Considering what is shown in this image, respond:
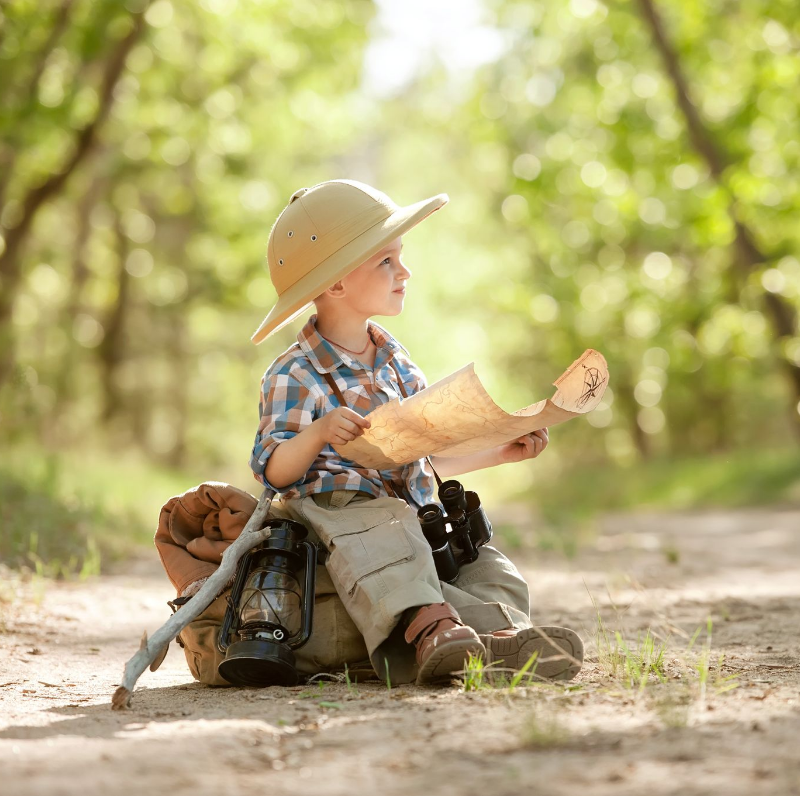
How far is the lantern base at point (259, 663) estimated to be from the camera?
3221mm

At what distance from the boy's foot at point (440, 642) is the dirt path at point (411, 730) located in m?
0.07

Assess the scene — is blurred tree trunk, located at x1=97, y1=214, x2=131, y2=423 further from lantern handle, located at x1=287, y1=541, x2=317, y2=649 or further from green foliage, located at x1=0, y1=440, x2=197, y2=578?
lantern handle, located at x1=287, y1=541, x2=317, y2=649

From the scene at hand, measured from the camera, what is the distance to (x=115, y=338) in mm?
19172

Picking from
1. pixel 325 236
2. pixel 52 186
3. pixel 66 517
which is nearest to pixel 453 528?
pixel 325 236

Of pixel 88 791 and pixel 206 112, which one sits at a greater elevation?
pixel 206 112

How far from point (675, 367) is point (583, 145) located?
17.1 feet

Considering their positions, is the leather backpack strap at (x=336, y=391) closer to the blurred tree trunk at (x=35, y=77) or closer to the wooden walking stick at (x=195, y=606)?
the wooden walking stick at (x=195, y=606)

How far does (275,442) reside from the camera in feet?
11.2

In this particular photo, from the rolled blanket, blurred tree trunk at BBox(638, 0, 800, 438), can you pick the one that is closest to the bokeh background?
blurred tree trunk at BBox(638, 0, 800, 438)

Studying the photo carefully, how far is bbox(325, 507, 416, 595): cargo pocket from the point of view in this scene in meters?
3.31

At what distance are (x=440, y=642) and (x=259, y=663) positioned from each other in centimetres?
56

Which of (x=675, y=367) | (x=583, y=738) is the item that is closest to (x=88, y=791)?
(x=583, y=738)

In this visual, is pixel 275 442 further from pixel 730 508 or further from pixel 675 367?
pixel 675 367

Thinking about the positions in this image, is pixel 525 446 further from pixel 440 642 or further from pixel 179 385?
pixel 179 385
